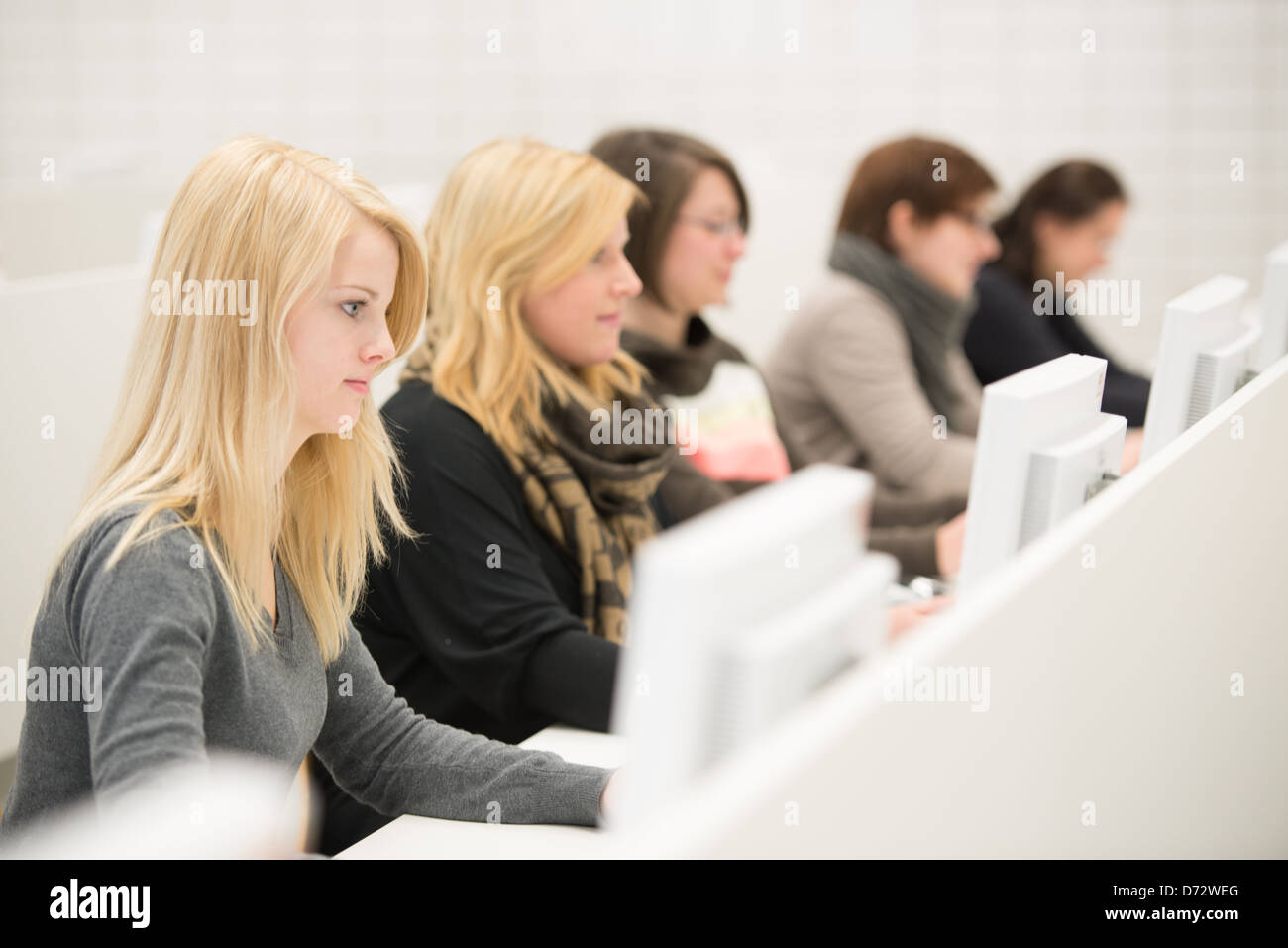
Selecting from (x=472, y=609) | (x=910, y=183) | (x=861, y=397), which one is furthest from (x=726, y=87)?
(x=472, y=609)

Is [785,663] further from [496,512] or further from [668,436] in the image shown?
[668,436]

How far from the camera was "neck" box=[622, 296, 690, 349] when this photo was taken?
226 centimetres

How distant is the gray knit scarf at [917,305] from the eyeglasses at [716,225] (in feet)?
1.97

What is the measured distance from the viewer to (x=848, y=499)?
642mm

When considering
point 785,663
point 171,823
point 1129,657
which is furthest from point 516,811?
point 785,663

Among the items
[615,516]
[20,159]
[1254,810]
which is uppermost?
[20,159]

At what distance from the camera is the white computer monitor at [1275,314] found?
1.39 meters

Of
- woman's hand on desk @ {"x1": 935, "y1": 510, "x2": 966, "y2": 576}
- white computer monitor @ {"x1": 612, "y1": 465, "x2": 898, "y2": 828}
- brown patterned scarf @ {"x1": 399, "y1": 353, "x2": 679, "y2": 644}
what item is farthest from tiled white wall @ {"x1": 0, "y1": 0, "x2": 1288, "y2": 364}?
white computer monitor @ {"x1": 612, "y1": 465, "x2": 898, "y2": 828}

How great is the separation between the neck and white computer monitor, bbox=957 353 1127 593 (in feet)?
4.37

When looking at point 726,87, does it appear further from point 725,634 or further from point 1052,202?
point 725,634

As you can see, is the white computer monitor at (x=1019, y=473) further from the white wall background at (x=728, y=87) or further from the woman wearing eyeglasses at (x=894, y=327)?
the white wall background at (x=728, y=87)

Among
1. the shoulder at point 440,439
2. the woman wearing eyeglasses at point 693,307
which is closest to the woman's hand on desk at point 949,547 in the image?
the woman wearing eyeglasses at point 693,307

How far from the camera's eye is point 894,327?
2744mm
